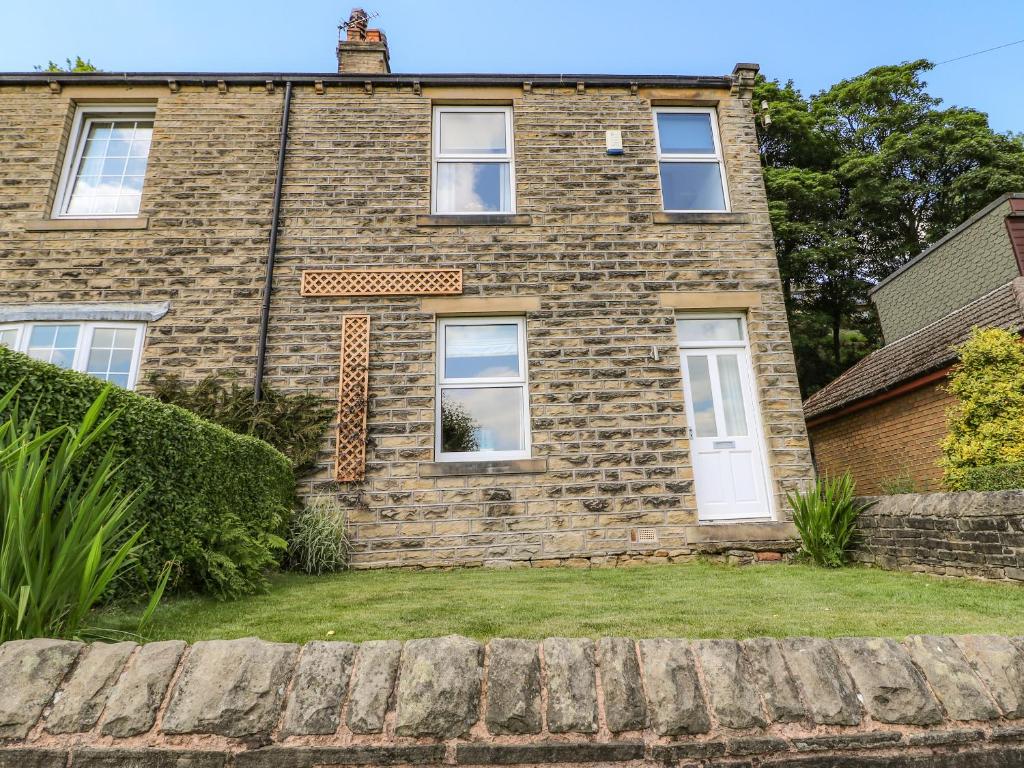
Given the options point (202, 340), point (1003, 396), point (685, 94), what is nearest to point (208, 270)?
point (202, 340)

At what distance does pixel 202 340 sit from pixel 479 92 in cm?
530

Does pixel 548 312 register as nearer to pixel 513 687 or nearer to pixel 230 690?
pixel 513 687

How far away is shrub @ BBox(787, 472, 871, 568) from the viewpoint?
19.7 feet

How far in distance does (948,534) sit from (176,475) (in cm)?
627

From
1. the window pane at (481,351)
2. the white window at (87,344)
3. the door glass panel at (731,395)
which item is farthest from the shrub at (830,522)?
the white window at (87,344)

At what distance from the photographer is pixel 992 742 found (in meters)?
1.70

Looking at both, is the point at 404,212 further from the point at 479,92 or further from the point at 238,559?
the point at 238,559

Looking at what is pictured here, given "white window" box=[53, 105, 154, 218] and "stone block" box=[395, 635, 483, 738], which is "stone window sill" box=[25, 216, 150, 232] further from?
"stone block" box=[395, 635, 483, 738]

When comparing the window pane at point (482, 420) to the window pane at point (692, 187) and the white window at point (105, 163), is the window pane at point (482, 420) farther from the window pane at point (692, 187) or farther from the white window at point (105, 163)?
the white window at point (105, 163)

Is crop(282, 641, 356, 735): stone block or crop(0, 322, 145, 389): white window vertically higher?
crop(0, 322, 145, 389): white window

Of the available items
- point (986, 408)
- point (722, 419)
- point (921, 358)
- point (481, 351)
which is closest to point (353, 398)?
point (481, 351)

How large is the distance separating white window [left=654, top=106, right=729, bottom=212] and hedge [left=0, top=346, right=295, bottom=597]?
666 centimetres

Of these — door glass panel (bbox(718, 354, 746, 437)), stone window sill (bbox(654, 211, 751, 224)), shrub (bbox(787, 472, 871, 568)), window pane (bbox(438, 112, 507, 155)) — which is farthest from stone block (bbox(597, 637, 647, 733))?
window pane (bbox(438, 112, 507, 155))

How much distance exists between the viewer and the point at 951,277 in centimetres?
1170
